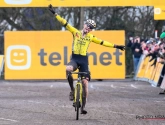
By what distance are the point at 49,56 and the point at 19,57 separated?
4.40 ft

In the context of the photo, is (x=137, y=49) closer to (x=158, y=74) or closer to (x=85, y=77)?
(x=158, y=74)

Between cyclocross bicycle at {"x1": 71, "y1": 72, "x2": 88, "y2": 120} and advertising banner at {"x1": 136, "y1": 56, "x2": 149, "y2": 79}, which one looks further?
advertising banner at {"x1": 136, "y1": 56, "x2": 149, "y2": 79}

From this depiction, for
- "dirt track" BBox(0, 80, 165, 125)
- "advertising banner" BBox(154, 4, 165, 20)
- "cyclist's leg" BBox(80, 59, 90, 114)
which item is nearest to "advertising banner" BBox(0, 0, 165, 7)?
"dirt track" BBox(0, 80, 165, 125)

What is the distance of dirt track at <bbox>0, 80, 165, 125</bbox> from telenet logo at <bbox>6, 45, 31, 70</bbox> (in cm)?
902

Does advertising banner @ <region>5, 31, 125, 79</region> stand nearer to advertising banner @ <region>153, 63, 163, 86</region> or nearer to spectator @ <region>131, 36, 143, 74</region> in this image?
spectator @ <region>131, 36, 143, 74</region>

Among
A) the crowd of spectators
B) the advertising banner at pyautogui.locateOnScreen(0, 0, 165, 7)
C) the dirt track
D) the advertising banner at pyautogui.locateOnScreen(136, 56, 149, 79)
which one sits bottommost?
the advertising banner at pyautogui.locateOnScreen(136, 56, 149, 79)

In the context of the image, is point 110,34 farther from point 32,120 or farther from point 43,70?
point 32,120

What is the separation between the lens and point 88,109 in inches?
613

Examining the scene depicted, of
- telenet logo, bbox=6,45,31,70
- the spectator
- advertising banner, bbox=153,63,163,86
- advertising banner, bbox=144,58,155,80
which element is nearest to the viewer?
advertising banner, bbox=153,63,163,86

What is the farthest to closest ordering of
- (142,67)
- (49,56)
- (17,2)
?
1. (142,67)
2. (49,56)
3. (17,2)

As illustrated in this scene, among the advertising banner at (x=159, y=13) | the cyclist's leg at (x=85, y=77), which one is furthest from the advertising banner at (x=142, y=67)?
the cyclist's leg at (x=85, y=77)

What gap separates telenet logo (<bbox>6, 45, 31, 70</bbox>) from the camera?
3066 cm

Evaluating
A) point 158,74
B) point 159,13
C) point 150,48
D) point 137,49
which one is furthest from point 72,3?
point 137,49

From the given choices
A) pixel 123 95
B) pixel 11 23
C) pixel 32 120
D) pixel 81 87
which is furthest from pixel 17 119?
pixel 11 23
